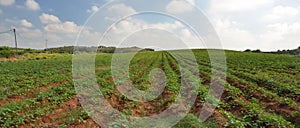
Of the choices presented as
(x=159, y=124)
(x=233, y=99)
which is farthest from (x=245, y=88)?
(x=159, y=124)

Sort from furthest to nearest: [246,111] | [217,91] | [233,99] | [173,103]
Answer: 1. [217,91]
2. [233,99]
3. [173,103]
4. [246,111]

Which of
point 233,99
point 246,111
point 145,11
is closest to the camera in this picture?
point 145,11

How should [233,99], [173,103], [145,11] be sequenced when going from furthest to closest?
[233,99], [173,103], [145,11]

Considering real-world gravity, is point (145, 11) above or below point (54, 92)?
above

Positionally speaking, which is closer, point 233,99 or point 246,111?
point 246,111

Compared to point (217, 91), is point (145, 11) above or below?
above

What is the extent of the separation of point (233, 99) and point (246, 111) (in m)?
2.11

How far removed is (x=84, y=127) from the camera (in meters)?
8.42

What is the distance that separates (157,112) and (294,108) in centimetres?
558

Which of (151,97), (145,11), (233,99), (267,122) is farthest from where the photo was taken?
(151,97)

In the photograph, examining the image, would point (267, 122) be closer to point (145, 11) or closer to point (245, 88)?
point (145, 11)

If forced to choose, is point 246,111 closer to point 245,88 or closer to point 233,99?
point 233,99

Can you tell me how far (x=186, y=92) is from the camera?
13.4 m

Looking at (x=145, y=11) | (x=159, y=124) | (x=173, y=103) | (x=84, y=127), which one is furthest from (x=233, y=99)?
(x=84, y=127)
